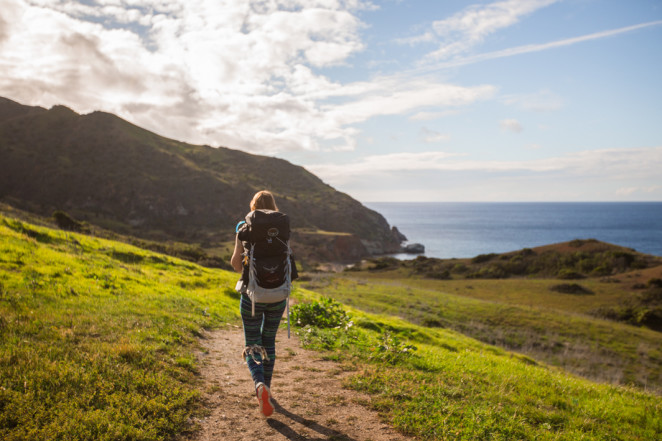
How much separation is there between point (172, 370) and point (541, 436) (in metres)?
5.65

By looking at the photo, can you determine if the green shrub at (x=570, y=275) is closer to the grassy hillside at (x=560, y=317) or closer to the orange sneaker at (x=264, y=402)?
the grassy hillside at (x=560, y=317)

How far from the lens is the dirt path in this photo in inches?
179

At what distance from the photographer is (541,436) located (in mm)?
5090

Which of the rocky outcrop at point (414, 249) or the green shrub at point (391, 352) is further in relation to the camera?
the rocky outcrop at point (414, 249)

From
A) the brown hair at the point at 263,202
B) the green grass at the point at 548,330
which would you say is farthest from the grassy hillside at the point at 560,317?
the brown hair at the point at 263,202

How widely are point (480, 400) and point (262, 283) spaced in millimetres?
4198

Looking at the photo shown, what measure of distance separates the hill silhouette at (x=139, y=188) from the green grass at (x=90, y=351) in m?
71.5

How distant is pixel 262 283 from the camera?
16.3 ft

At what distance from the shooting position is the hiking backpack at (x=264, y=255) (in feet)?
16.2

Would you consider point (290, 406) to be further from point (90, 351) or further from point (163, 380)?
point (90, 351)

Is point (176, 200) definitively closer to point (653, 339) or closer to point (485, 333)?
point (485, 333)

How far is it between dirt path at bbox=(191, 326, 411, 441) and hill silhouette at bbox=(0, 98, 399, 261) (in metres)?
76.7

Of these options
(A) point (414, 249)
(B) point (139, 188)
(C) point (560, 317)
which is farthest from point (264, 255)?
(A) point (414, 249)

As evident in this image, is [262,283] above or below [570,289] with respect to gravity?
above
